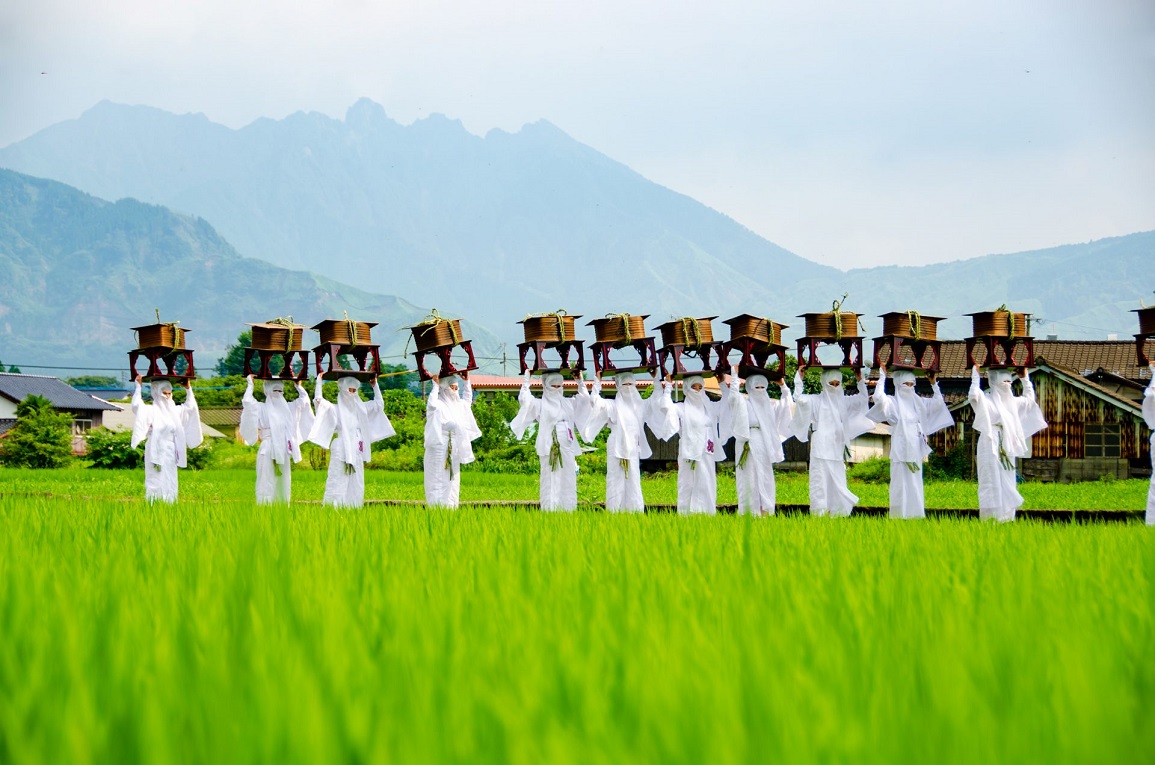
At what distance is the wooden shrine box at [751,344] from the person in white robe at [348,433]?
4515 mm

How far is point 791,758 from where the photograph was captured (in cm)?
148

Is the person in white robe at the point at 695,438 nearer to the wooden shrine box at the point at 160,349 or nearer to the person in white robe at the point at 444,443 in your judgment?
the person in white robe at the point at 444,443

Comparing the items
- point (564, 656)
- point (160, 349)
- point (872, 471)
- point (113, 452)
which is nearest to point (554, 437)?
point (160, 349)

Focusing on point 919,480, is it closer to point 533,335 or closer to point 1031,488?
point 533,335

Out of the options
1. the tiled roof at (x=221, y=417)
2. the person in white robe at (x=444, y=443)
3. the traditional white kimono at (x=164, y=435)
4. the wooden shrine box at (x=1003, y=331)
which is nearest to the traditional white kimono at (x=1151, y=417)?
the wooden shrine box at (x=1003, y=331)

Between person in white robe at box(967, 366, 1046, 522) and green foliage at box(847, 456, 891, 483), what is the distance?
14.3m

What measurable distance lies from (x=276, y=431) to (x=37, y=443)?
19.9m

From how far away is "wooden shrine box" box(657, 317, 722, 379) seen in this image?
12.5 m

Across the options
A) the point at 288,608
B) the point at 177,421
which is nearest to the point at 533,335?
the point at 177,421

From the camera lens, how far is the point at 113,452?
92.2 feet

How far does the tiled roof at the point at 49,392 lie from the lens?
50.8 meters

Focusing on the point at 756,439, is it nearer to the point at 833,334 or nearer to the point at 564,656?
the point at 833,334

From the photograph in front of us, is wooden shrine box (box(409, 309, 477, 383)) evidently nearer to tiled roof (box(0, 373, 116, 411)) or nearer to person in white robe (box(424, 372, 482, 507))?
person in white robe (box(424, 372, 482, 507))

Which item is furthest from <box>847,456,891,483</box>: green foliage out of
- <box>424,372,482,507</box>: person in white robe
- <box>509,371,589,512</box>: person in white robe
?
<box>424,372,482,507</box>: person in white robe
